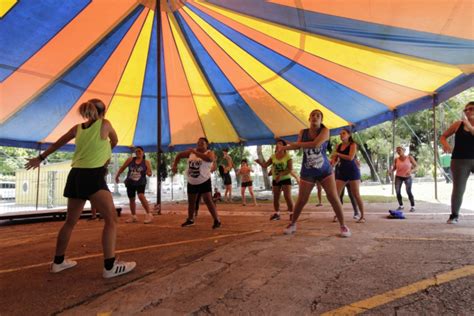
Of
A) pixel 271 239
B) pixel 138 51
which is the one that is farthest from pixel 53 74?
pixel 271 239

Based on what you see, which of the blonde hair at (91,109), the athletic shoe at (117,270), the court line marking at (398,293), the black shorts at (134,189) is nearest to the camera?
the court line marking at (398,293)

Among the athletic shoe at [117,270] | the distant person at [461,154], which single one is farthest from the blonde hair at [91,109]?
the distant person at [461,154]

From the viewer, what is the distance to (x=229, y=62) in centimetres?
945

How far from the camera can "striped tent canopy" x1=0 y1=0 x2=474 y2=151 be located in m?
5.78

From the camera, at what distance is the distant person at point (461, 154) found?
4871mm

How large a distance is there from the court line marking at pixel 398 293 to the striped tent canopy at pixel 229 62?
4.04m

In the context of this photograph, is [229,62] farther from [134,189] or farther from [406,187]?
[406,187]

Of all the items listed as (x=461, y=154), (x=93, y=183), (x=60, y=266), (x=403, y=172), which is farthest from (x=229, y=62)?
(x=60, y=266)

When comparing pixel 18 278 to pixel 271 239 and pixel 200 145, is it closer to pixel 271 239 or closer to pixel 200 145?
pixel 271 239

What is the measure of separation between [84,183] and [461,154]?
17.8ft

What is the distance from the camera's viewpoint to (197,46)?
9.00 m

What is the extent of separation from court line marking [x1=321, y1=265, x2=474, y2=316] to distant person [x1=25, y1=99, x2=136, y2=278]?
74.1 inches

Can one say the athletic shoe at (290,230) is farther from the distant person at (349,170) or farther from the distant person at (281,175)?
the distant person at (281,175)

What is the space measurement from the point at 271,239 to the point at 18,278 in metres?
2.76
